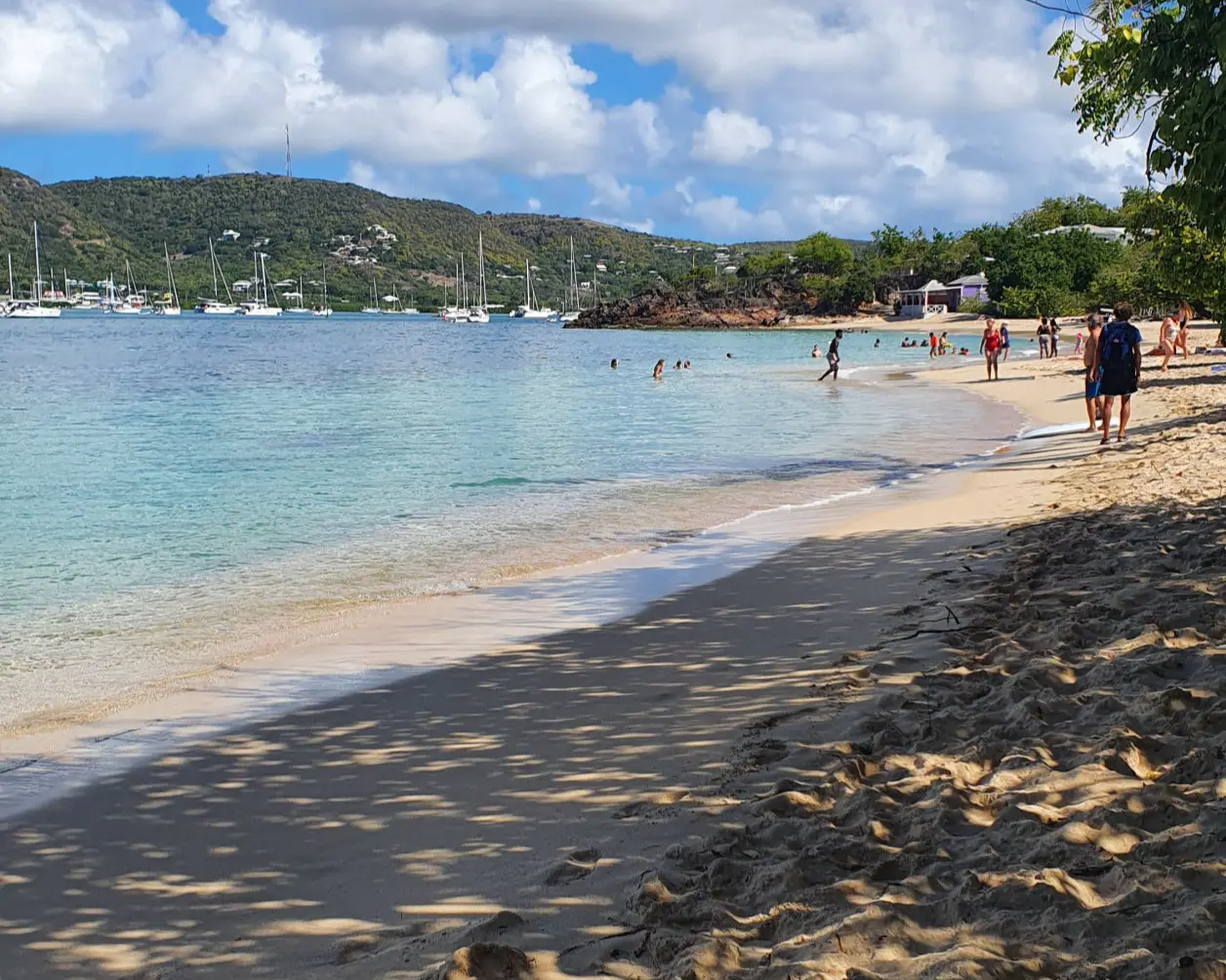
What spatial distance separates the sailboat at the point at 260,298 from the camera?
17488 cm

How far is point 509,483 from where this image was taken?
18.5 metres

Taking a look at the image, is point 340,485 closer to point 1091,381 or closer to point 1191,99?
point 1091,381

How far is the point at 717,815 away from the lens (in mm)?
4465

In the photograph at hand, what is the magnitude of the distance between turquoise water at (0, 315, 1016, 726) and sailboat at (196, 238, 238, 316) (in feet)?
451

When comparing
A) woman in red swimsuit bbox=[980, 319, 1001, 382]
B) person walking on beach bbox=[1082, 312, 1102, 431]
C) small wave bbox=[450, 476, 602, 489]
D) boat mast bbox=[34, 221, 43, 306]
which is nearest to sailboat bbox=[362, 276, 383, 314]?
boat mast bbox=[34, 221, 43, 306]

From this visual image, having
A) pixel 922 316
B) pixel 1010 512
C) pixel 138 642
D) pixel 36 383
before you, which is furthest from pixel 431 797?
pixel 922 316

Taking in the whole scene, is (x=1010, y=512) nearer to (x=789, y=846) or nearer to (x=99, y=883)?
(x=789, y=846)

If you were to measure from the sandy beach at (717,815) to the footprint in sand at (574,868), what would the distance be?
0.7 inches

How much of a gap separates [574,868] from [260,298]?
186 m

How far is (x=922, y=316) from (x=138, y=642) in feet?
388

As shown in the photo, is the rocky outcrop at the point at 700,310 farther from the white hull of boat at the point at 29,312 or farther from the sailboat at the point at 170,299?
the white hull of boat at the point at 29,312

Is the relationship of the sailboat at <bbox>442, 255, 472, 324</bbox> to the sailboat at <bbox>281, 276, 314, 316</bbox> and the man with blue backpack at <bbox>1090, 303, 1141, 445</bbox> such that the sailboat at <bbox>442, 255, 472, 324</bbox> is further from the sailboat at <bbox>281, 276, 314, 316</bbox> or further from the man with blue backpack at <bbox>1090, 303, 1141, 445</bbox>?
the man with blue backpack at <bbox>1090, 303, 1141, 445</bbox>

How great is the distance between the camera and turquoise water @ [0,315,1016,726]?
9859mm

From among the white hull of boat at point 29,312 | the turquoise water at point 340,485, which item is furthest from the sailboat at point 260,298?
the turquoise water at point 340,485
